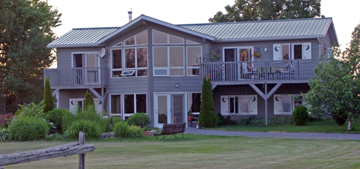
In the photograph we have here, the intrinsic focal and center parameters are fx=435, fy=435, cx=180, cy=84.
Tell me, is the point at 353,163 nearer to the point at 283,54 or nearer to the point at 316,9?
the point at 283,54

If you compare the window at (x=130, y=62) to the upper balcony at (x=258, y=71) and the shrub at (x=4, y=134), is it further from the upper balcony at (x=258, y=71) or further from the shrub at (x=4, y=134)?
the shrub at (x=4, y=134)

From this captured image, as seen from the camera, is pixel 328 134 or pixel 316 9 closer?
pixel 328 134

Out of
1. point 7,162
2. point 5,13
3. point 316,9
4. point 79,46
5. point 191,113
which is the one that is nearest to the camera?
point 7,162

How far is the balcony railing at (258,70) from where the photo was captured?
23.1 metres

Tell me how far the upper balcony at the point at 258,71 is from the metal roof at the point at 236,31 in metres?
1.63

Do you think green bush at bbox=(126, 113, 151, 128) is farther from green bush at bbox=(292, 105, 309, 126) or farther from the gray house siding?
green bush at bbox=(292, 105, 309, 126)

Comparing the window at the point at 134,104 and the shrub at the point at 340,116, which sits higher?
the window at the point at 134,104

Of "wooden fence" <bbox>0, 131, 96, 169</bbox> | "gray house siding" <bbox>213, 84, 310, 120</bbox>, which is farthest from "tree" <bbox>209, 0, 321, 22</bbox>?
"wooden fence" <bbox>0, 131, 96, 169</bbox>

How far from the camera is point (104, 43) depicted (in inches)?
1000

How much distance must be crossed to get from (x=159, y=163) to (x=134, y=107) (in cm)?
1462

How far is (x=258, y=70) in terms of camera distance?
2338cm

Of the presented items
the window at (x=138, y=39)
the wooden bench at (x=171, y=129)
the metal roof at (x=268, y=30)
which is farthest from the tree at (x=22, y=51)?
the wooden bench at (x=171, y=129)

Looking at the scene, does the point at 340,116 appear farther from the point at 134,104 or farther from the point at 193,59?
the point at 134,104

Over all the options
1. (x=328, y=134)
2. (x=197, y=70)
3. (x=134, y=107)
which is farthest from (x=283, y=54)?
(x=134, y=107)
